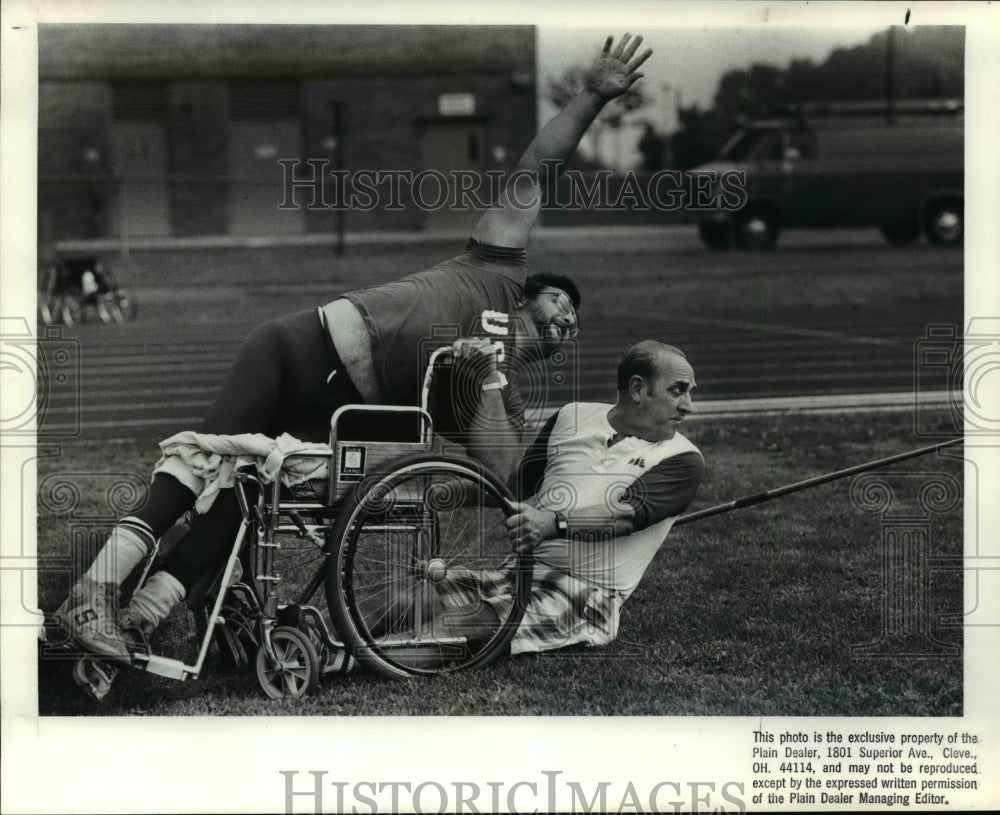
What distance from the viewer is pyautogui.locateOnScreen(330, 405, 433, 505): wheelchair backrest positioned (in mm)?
4594

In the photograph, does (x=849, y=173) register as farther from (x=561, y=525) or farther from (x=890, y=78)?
(x=561, y=525)

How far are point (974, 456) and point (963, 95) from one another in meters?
1.22

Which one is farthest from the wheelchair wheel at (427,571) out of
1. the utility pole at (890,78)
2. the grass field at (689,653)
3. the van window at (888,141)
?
the van window at (888,141)

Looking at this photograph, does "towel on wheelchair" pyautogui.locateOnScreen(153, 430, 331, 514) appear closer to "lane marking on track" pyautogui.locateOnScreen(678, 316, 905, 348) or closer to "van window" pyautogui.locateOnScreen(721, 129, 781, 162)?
"van window" pyautogui.locateOnScreen(721, 129, 781, 162)

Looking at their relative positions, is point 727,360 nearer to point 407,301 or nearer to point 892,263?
point 407,301

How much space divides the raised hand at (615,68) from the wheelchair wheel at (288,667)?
2.04 metres

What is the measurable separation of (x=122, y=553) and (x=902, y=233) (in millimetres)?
5769

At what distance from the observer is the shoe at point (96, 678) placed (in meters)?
4.64

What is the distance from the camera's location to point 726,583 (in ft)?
17.2

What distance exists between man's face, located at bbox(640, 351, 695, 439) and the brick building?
0.84 meters

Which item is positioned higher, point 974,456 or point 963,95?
point 963,95

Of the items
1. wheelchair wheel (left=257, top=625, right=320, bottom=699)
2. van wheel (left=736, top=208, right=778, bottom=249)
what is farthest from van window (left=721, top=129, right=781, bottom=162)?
wheelchair wheel (left=257, top=625, right=320, bottom=699)

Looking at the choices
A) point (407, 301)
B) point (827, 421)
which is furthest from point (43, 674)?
point (827, 421)

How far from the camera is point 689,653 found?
4.86m
